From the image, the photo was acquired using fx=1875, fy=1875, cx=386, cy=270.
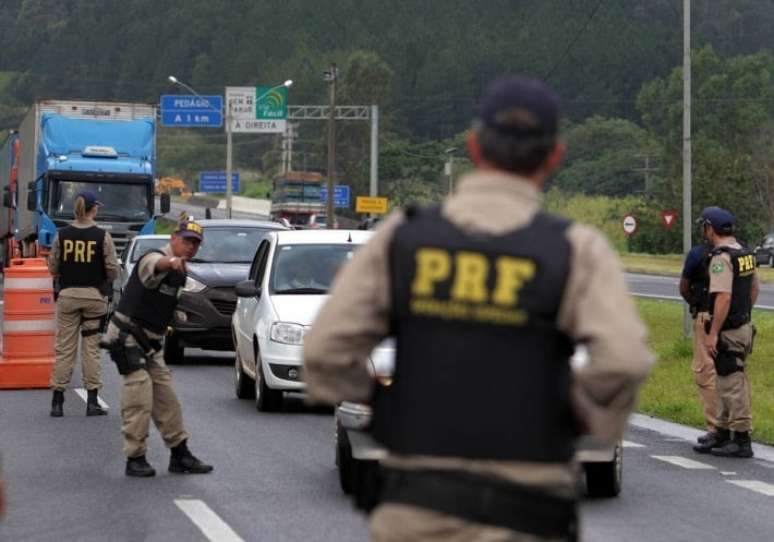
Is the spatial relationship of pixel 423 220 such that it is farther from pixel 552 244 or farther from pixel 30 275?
pixel 30 275

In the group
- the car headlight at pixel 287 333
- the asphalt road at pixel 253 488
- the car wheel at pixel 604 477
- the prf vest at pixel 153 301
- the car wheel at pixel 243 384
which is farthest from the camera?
the car wheel at pixel 243 384

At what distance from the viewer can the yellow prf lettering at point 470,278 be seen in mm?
4316

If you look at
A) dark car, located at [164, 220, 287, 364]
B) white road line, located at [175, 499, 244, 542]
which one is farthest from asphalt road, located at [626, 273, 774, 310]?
white road line, located at [175, 499, 244, 542]

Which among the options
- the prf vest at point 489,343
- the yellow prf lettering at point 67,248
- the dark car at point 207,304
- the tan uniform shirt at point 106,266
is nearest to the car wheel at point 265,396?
the tan uniform shirt at point 106,266

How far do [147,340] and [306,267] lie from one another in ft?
17.4

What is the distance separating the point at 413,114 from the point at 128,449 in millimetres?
169803

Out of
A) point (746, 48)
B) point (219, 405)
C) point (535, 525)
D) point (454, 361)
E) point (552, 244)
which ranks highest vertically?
point (746, 48)

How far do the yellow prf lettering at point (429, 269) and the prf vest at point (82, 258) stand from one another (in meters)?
10.9

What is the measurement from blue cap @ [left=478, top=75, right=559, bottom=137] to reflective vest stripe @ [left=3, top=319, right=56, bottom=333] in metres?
14.6

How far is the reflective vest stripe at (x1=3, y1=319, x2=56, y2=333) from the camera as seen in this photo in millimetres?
18516

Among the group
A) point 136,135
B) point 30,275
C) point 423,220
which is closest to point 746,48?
point 136,135

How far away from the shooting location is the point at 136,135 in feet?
121

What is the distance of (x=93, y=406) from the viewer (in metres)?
15.8

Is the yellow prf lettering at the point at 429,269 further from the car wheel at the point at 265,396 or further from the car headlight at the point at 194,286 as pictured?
the car headlight at the point at 194,286
